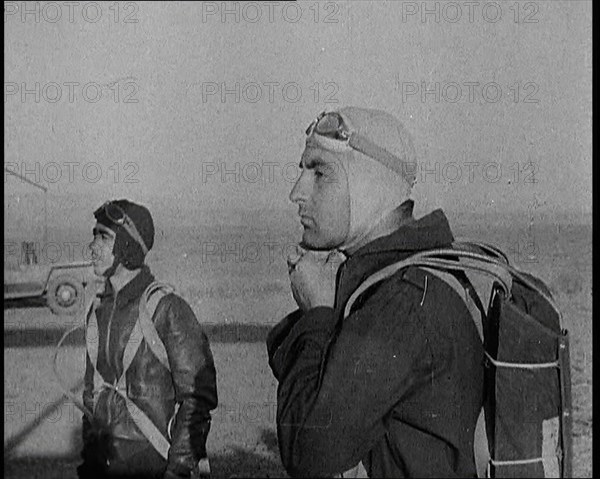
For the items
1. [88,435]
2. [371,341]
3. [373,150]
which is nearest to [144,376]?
[88,435]

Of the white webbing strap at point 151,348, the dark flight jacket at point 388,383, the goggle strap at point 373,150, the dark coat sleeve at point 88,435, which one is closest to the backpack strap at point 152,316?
the white webbing strap at point 151,348

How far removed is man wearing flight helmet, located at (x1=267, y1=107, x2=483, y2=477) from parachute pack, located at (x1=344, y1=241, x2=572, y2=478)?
0.02 m

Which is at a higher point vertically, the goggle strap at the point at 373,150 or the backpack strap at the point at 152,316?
the goggle strap at the point at 373,150

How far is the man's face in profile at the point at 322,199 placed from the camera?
1.33 m

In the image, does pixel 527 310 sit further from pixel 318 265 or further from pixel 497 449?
pixel 318 265

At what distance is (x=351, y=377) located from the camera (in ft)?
4.05

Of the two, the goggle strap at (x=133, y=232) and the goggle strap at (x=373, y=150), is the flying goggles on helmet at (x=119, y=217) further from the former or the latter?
the goggle strap at (x=373, y=150)

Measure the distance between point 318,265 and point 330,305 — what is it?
3.0 inches

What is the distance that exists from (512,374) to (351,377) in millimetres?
219

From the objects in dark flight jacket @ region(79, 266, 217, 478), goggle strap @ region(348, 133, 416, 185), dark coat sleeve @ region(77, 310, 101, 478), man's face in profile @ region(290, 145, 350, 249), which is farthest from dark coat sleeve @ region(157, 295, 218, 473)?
goggle strap @ region(348, 133, 416, 185)

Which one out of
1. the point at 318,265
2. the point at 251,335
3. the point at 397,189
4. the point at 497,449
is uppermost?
the point at 397,189

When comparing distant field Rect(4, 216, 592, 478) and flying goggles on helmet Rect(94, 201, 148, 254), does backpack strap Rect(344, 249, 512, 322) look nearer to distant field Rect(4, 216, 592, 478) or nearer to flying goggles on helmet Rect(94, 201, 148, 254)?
distant field Rect(4, 216, 592, 478)

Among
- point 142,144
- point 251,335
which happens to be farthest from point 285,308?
point 142,144

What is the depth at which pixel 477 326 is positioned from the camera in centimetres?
129
